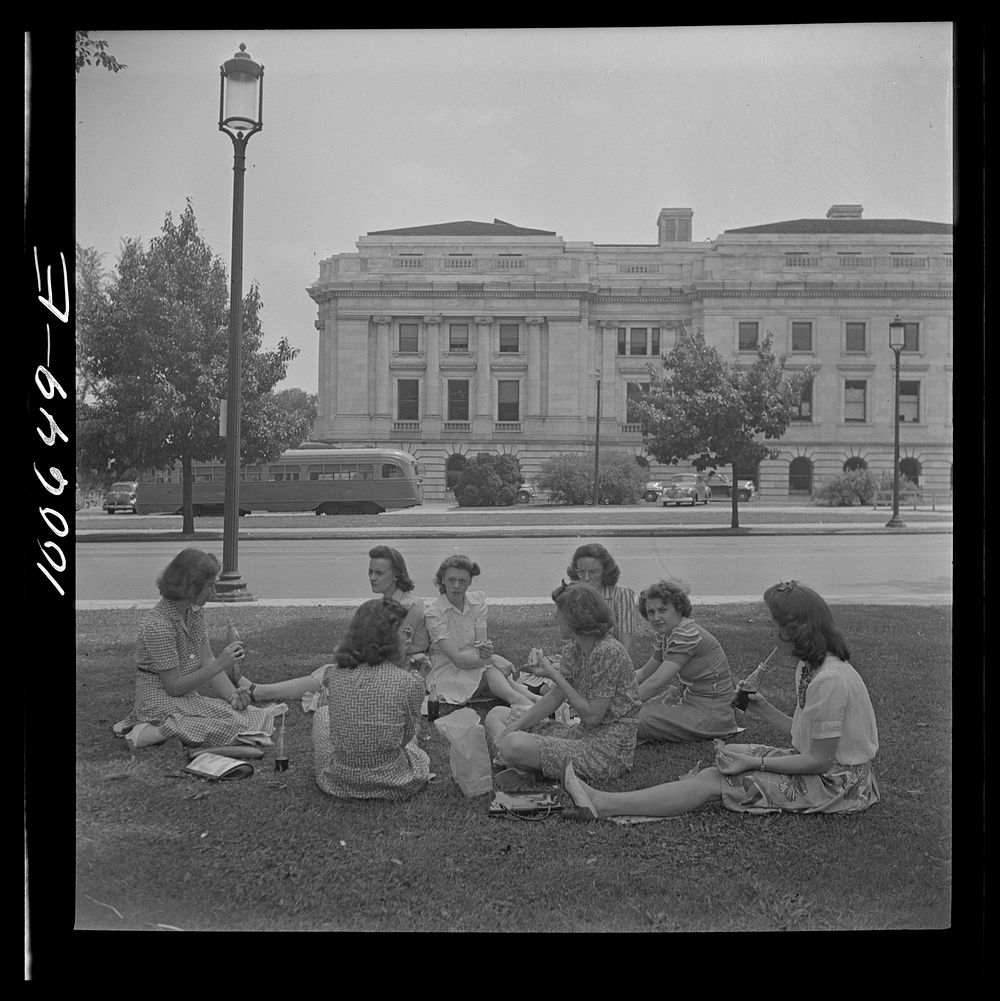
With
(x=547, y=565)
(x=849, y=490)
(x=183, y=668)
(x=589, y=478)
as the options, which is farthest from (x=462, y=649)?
(x=849, y=490)

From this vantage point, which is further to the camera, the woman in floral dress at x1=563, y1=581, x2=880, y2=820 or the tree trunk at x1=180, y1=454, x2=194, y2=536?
the tree trunk at x1=180, y1=454, x2=194, y2=536

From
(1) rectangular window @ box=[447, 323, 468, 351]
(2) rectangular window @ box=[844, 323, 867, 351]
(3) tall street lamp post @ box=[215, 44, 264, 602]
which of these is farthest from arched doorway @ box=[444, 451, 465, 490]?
(2) rectangular window @ box=[844, 323, 867, 351]

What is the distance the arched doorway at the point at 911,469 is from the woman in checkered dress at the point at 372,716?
6.17 ft

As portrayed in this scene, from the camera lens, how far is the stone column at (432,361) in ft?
11.8

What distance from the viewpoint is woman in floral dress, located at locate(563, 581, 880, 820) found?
3.07 meters

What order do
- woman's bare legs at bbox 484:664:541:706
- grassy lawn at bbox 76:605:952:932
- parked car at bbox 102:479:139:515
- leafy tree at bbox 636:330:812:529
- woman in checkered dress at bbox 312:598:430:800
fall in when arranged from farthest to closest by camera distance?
woman's bare legs at bbox 484:664:541:706 < leafy tree at bbox 636:330:812:529 < parked car at bbox 102:479:139:515 < woman in checkered dress at bbox 312:598:430:800 < grassy lawn at bbox 76:605:952:932

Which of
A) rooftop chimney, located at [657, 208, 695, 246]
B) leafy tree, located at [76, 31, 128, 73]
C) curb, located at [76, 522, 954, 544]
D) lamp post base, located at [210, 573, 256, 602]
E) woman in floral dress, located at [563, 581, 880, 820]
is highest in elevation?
leafy tree, located at [76, 31, 128, 73]

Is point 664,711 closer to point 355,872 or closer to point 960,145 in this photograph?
point 355,872

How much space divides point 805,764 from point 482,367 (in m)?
1.86

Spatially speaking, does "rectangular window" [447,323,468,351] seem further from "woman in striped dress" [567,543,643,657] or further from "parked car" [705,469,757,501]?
"parked car" [705,469,757,501]

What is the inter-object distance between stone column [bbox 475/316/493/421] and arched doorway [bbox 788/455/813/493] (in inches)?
47.4

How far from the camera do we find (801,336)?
3543 mm

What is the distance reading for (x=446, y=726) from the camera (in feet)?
10.7

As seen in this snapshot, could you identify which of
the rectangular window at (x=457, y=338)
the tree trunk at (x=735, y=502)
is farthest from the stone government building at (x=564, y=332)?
the tree trunk at (x=735, y=502)
